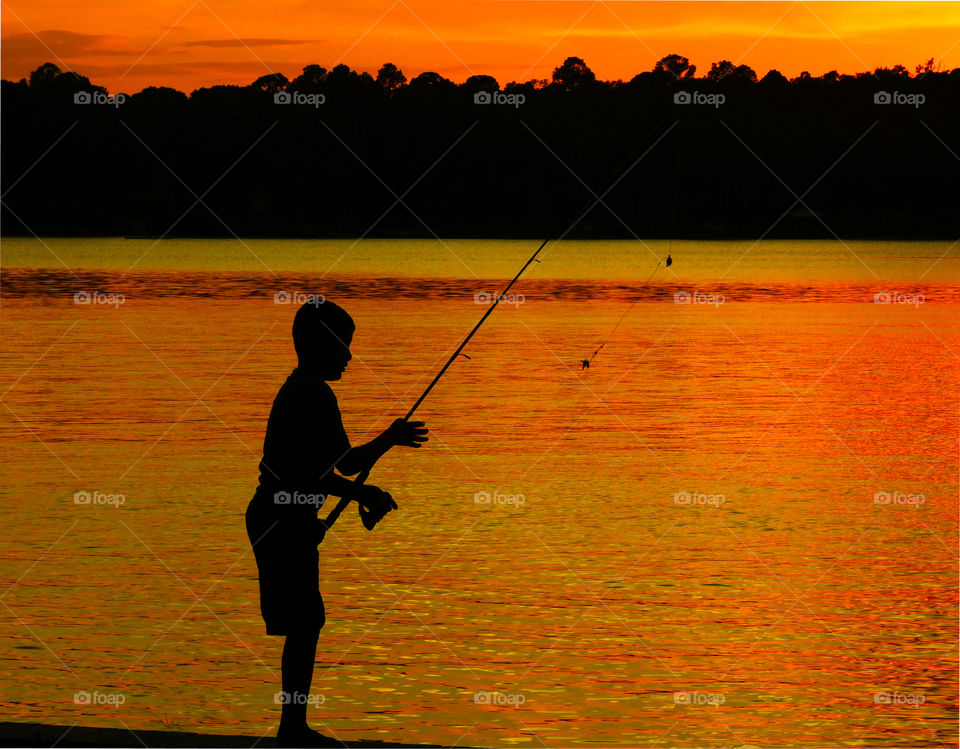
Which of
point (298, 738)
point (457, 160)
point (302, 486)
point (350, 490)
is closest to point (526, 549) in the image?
point (298, 738)

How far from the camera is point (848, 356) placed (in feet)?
95.0

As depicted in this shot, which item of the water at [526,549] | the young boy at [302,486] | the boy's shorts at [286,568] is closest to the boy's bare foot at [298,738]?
the young boy at [302,486]

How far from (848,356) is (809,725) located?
21.3 meters

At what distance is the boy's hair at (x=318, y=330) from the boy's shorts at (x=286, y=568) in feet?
2.24

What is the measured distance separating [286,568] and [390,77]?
467 ft

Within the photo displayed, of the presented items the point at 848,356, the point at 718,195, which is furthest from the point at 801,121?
the point at 848,356

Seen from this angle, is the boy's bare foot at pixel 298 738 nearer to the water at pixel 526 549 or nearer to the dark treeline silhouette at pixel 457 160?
the water at pixel 526 549

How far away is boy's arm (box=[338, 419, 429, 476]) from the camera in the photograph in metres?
6.26

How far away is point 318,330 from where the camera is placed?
6.29 m

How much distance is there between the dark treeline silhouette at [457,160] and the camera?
121 m

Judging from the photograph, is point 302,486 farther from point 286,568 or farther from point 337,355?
point 337,355

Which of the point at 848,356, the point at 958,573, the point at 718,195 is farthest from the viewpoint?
the point at 718,195

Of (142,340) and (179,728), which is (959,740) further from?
(142,340)

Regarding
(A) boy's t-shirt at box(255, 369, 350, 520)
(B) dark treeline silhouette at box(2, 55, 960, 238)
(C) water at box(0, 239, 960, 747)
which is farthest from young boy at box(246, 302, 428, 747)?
(B) dark treeline silhouette at box(2, 55, 960, 238)
